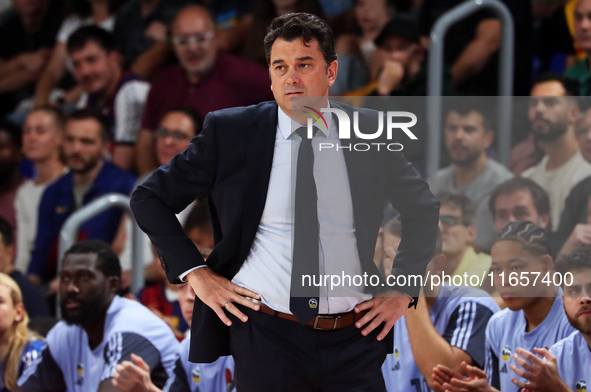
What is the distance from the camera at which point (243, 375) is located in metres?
2.28

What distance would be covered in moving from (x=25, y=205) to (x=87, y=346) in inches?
78.5

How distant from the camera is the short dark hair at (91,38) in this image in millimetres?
5766

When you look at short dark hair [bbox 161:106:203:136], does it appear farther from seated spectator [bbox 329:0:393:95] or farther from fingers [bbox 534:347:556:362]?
fingers [bbox 534:347:556:362]

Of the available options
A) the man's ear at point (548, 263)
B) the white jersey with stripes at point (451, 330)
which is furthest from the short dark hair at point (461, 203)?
the man's ear at point (548, 263)

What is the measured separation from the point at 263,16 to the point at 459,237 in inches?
106

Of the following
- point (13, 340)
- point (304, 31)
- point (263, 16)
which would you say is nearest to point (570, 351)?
point (304, 31)

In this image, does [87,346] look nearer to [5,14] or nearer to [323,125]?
[323,125]

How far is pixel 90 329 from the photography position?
3.80 m

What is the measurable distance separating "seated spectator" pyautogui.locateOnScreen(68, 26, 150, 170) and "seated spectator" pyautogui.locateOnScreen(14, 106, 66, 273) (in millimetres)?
328

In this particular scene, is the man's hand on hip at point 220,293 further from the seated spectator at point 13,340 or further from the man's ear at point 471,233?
the seated spectator at point 13,340

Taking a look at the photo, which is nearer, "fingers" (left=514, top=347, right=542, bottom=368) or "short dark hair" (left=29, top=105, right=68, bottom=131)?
"fingers" (left=514, top=347, right=542, bottom=368)

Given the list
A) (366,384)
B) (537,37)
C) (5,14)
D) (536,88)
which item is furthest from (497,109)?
(5,14)

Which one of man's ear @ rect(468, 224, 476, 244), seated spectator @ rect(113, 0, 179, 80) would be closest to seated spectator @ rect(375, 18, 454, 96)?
man's ear @ rect(468, 224, 476, 244)

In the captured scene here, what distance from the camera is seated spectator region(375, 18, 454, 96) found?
4.38 m
